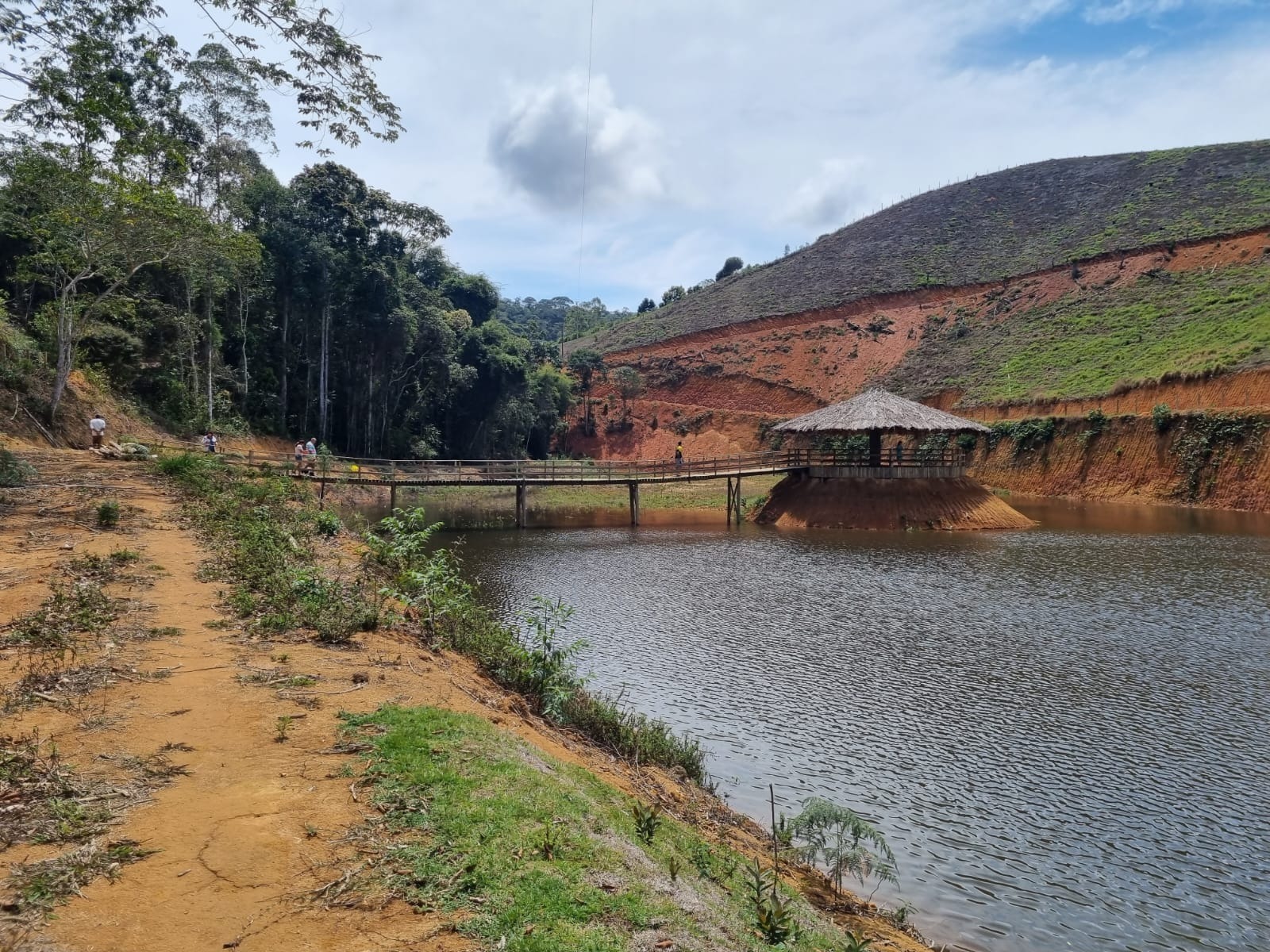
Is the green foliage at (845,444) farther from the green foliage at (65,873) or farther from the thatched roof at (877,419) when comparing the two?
the green foliage at (65,873)

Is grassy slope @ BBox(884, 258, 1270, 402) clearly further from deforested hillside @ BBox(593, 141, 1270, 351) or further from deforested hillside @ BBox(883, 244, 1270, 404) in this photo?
deforested hillside @ BBox(593, 141, 1270, 351)

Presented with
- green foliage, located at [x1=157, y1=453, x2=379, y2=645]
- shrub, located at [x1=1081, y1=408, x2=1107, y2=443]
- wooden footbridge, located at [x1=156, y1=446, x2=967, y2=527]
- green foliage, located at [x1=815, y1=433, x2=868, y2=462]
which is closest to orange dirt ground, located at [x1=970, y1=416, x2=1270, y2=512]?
shrub, located at [x1=1081, y1=408, x2=1107, y2=443]

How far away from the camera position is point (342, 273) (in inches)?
1463

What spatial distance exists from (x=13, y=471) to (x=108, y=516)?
4670mm

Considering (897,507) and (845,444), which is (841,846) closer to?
(897,507)

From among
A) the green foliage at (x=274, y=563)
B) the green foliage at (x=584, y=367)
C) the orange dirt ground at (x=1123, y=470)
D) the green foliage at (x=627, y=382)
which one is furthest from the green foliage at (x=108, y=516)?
the green foliage at (x=584, y=367)

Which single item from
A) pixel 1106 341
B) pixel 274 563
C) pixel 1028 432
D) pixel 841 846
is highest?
pixel 1106 341

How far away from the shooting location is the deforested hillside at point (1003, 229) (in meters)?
52.6

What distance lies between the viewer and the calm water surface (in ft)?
19.3

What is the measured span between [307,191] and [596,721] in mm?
37432

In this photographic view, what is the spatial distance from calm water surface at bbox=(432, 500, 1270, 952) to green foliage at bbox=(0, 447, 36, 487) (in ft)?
31.1

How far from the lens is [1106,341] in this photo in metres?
41.6

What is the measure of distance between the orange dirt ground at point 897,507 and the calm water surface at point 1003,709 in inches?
255

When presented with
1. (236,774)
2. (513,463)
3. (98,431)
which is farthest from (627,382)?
(236,774)
